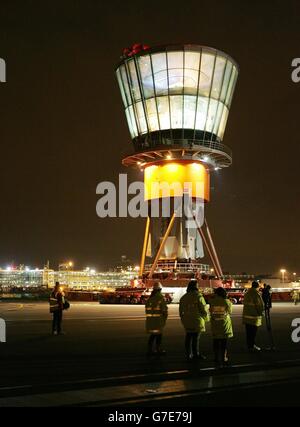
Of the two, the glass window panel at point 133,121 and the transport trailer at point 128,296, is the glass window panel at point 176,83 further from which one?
the transport trailer at point 128,296

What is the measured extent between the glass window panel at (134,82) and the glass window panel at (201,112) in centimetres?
579

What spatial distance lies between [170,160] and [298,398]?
44813 millimetres

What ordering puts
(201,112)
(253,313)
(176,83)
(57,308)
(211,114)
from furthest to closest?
1. (211,114)
2. (201,112)
3. (176,83)
4. (57,308)
5. (253,313)

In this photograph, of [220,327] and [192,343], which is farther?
[192,343]

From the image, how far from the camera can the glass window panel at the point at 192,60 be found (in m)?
53.4

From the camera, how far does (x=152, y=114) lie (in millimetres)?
54000

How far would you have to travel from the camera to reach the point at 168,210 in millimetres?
52750

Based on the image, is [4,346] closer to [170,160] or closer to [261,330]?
[261,330]

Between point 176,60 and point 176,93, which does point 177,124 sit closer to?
point 176,93

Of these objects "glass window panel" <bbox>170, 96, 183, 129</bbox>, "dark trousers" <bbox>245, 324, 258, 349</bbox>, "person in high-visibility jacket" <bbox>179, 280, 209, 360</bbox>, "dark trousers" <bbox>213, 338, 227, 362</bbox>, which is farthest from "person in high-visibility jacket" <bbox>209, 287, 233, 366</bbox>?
"glass window panel" <bbox>170, 96, 183, 129</bbox>

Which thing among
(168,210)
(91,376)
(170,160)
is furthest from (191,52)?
(91,376)

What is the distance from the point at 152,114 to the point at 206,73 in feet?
21.0

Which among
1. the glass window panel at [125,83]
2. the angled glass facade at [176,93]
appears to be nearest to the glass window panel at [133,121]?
the angled glass facade at [176,93]

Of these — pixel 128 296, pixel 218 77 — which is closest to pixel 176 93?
pixel 218 77
